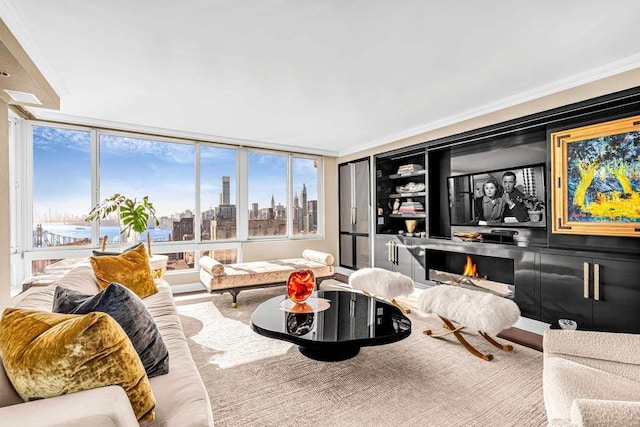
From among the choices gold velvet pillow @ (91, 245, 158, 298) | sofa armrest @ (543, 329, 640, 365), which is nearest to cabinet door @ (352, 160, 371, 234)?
gold velvet pillow @ (91, 245, 158, 298)

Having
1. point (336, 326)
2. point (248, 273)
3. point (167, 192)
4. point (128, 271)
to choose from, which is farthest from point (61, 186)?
point (336, 326)

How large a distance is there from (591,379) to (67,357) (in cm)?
209

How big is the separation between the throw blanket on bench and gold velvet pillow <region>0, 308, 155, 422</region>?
116 inches

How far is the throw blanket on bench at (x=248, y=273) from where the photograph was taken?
4055 millimetres

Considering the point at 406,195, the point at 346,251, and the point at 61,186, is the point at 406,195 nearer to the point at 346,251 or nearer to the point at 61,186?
the point at 346,251

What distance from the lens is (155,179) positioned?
4.96m

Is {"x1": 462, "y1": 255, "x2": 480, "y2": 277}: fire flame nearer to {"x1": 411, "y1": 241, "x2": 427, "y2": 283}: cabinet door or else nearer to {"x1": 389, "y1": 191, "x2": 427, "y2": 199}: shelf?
{"x1": 411, "y1": 241, "x2": 427, "y2": 283}: cabinet door

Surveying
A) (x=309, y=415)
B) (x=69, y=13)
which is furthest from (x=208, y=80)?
(x=309, y=415)

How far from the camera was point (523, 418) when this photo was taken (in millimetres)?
1850

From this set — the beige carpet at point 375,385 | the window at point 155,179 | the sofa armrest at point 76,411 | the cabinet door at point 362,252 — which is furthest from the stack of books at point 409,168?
the sofa armrest at point 76,411

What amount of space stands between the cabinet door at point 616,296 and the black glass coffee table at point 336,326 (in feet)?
5.94

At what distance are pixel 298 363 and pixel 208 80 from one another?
2.66 meters

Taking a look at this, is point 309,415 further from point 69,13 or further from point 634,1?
point 634,1

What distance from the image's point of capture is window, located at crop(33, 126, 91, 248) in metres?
4.17
